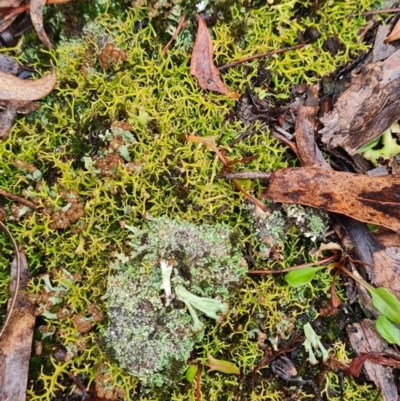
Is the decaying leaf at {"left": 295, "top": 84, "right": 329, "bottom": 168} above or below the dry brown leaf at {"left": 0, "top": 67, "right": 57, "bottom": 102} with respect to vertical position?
below

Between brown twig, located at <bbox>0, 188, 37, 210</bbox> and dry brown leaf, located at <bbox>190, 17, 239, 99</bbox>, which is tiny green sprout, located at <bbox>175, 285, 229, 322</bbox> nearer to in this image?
brown twig, located at <bbox>0, 188, 37, 210</bbox>

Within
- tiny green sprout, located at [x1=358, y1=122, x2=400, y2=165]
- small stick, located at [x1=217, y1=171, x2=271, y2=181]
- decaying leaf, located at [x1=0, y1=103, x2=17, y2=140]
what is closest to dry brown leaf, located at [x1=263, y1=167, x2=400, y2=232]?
small stick, located at [x1=217, y1=171, x2=271, y2=181]

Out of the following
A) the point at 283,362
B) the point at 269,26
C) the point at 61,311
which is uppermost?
the point at 269,26

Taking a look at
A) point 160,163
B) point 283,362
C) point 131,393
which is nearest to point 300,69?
point 160,163

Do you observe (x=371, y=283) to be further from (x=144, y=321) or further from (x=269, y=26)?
(x=269, y=26)

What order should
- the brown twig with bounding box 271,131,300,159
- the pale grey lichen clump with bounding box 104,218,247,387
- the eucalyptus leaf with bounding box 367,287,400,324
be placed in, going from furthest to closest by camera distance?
1. the brown twig with bounding box 271,131,300,159
2. the eucalyptus leaf with bounding box 367,287,400,324
3. the pale grey lichen clump with bounding box 104,218,247,387

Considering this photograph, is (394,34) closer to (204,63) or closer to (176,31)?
(204,63)
